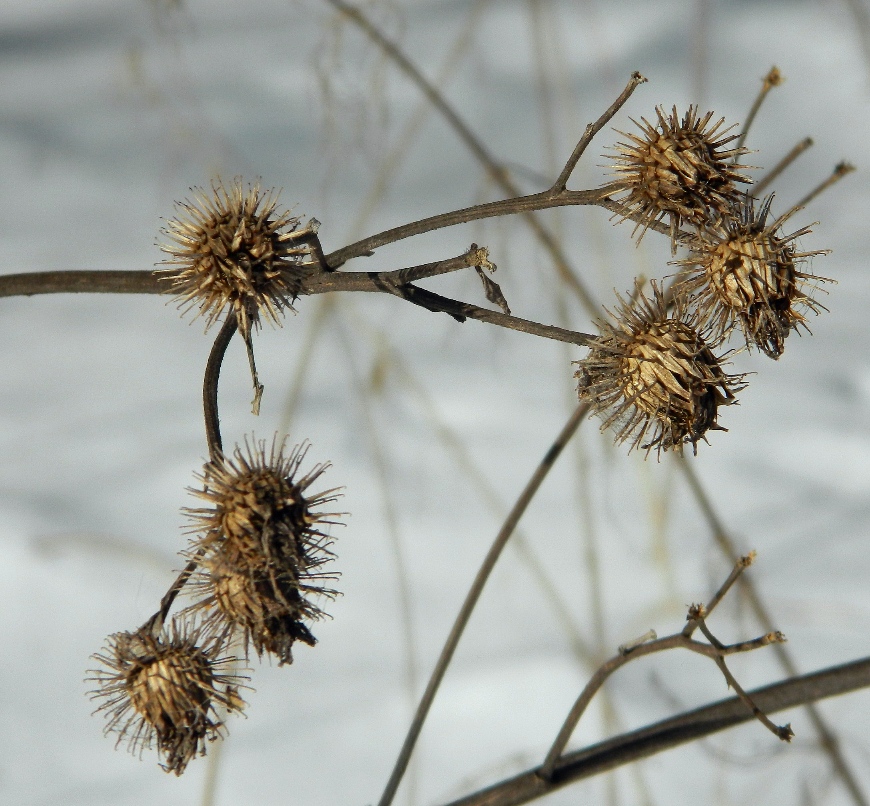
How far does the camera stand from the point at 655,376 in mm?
301

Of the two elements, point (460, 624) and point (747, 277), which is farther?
point (460, 624)

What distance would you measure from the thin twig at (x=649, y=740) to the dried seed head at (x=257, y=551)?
0.14m

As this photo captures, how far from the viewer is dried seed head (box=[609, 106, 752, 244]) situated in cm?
31

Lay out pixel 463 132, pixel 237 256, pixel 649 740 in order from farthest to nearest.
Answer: pixel 463 132 → pixel 649 740 → pixel 237 256

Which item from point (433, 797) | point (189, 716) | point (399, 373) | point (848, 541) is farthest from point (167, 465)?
point (848, 541)

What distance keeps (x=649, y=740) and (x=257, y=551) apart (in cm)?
20

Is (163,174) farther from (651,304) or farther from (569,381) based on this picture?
(651,304)

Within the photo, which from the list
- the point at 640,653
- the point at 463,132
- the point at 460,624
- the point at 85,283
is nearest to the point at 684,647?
the point at 640,653

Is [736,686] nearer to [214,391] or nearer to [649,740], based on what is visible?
[649,740]

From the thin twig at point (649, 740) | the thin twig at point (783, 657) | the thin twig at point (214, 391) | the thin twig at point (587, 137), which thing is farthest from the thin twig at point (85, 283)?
the thin twig at point (783, 657)

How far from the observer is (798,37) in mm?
875

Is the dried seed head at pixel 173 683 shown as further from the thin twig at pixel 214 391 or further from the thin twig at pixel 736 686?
the thin twig at pixel 736 686

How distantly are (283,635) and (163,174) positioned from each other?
0.57 metres

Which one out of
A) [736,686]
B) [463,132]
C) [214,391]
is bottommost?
[736,686]
